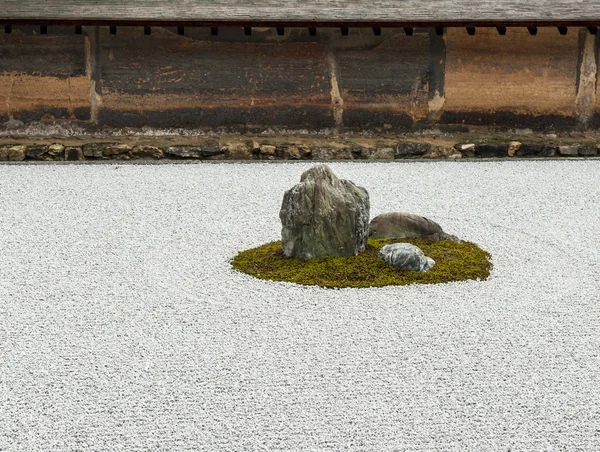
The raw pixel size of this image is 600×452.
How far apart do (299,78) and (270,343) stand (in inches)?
361

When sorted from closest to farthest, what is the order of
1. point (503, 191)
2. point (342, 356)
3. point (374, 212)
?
1. point (342, 356)
2. point (374, 212)
3. point (503, 191)

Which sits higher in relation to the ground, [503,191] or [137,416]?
[137,416]

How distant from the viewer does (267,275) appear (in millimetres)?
6645

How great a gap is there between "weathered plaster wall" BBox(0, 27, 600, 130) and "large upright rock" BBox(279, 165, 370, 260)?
7008mm

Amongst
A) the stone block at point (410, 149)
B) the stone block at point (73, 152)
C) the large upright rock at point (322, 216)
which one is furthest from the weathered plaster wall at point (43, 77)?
the large upright rock at point (322, 216)

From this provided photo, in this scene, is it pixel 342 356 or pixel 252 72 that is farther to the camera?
pixel 252 72

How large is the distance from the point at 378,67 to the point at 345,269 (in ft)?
25.4

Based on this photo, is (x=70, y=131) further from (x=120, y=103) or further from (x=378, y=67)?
(x=378, y=67)

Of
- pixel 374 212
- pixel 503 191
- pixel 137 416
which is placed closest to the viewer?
pixel 137 416

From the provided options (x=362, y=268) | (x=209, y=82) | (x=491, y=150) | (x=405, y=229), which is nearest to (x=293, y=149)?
(x=209, y=82)

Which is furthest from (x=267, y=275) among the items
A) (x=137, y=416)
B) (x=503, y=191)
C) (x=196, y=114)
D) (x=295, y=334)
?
(x=196, y=114)

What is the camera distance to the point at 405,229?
25.3 ft

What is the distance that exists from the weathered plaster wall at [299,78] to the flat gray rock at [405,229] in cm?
631

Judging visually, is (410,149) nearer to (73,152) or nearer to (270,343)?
(73,152)
